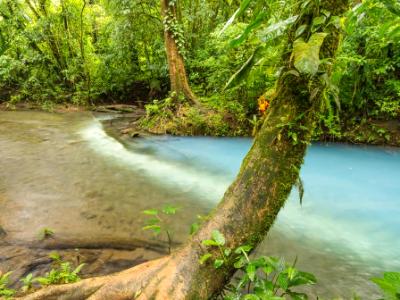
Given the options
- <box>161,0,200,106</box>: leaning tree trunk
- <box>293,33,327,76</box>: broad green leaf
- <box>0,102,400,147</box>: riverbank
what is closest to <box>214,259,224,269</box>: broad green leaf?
<box>293,33,327,76</box>: broad green leaf

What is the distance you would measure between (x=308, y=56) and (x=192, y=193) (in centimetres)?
353

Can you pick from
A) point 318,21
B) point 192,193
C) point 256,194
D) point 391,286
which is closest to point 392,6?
point 318,21

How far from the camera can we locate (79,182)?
15.0ft

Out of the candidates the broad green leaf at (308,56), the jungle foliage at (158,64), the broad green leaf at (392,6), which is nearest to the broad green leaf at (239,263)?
the broad green leaf at (308,56)

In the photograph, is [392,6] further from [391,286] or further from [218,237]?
[218,237]

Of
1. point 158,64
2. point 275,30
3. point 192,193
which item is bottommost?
point 192,193

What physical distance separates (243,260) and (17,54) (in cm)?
1547

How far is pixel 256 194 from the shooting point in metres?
1.62

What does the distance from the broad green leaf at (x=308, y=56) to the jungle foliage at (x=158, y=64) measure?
3908 millimetres

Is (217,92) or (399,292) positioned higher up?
(217,92)

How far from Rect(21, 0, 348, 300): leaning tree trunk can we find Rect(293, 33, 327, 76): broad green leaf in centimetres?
30

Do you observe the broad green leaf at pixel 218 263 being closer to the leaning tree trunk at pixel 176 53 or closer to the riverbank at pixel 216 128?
the riverbank at pixel 216 128

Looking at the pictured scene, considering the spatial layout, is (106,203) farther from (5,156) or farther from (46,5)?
(46,5)

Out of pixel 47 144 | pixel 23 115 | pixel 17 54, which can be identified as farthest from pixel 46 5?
pixel 47 144
